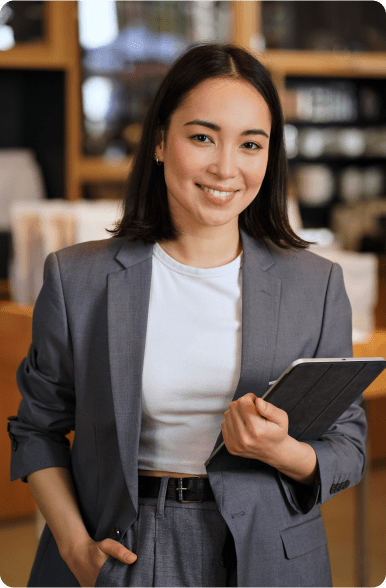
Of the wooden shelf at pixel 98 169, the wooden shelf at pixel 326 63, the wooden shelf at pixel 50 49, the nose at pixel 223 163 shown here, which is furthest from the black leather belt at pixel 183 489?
the wooden shelf at pixel 326 63

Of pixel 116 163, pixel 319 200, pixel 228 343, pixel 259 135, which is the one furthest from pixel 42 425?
pixel 319 200

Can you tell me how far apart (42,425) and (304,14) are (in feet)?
14.5

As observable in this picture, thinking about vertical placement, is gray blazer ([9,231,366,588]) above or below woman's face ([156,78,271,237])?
below

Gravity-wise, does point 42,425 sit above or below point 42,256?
above

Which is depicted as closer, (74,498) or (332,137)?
(74,498)

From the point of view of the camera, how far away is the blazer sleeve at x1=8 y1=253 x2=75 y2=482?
1.05 m

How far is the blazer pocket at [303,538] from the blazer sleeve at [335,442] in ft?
0.11

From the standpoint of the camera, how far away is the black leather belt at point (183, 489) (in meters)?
1.02

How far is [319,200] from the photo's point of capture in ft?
16.4

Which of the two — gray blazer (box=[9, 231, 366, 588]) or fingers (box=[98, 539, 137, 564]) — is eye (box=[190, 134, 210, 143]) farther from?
fingers (box=[98, 539, 137, 564])

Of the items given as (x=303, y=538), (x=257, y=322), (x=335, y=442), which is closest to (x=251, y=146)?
(x=257, y=322)

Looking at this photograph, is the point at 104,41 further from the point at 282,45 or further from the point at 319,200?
the point at 319,200

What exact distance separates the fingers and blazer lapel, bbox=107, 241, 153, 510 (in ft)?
0.21

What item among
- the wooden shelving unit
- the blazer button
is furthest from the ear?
the wooden shelving unit
